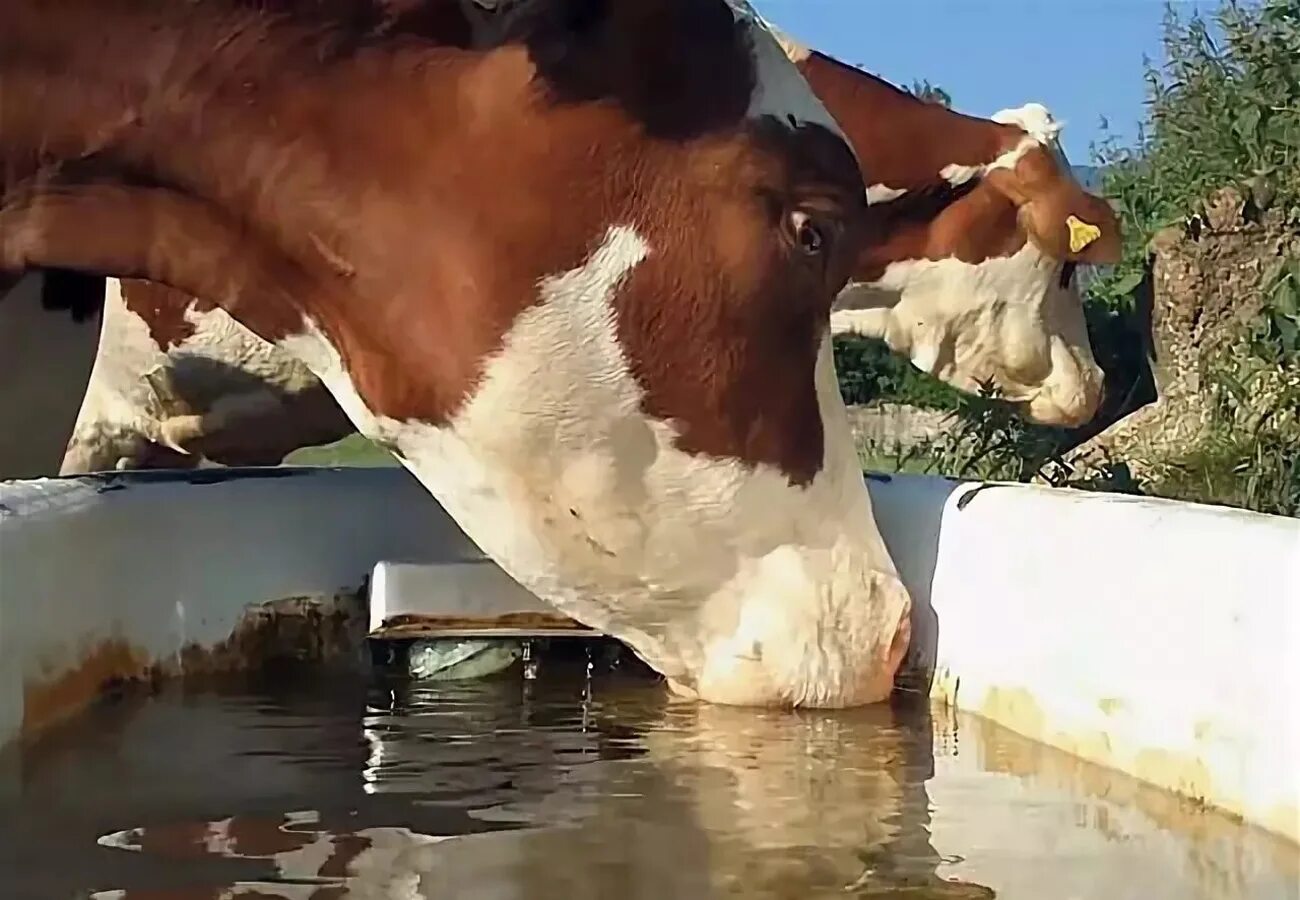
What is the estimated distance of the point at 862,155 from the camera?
3750 mm

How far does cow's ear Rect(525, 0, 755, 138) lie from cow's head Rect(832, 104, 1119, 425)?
1675mm

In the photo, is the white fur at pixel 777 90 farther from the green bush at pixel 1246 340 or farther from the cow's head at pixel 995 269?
the cow's head at pixel 995 269

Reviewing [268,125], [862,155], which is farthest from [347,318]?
[862,155]

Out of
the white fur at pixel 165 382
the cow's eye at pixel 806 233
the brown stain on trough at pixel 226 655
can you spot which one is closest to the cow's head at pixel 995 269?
the white fur at pixel 165 382

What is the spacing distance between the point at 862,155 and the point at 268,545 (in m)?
1.66

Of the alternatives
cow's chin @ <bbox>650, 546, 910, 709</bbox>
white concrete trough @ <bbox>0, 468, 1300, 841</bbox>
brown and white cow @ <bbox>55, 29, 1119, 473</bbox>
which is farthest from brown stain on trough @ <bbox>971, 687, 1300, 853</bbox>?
brown and white cow @ <bbox>55, 29, 1119, 473</bbox>

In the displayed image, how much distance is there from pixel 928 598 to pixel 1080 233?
5.73 ft

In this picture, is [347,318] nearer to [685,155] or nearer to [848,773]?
[685,155]

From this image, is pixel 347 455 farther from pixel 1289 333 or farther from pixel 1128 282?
pixel 1289 333

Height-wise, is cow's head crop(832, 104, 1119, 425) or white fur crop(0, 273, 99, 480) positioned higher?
cow's head crop(832, 104, 1119, 425)

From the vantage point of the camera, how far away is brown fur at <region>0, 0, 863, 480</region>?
196 cm

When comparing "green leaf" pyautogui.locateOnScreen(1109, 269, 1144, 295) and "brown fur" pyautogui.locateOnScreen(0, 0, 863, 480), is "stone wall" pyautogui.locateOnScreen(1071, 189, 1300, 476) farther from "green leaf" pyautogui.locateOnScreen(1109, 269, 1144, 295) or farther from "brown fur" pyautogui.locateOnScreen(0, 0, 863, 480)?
"brown fur" pyautogui.locateOnScreen(0, 0, 863, 480)

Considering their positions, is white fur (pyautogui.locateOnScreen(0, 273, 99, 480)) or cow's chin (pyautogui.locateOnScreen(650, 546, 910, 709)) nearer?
cow's chin (pyautogui.locateOnScreen(650, 546, 910, 709))

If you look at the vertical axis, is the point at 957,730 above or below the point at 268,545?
below
